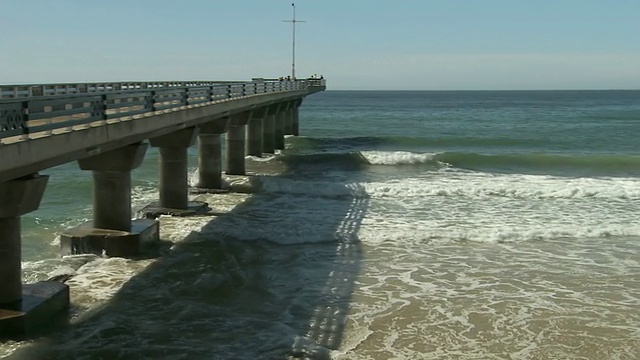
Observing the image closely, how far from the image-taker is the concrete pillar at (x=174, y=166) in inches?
863

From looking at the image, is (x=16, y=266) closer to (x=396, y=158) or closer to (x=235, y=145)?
(x=235, y=145)

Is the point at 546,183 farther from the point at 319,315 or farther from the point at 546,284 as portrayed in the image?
the point at 319,315

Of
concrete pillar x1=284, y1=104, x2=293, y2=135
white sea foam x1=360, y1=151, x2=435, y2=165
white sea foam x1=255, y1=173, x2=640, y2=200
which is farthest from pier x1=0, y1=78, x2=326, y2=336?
concrete pillar x1=284, y1=104, x2=293, y2=135

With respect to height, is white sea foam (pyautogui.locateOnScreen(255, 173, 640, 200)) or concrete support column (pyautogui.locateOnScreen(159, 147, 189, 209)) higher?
concrete support column (pyautogui.locateOnScreen(159, 147, 189, 209))

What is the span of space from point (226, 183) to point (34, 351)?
18523 millimetres

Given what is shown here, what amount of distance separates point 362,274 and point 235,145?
17.0 meters

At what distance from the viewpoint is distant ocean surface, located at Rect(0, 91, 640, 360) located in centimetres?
1163

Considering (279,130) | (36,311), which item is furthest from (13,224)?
(279,130)

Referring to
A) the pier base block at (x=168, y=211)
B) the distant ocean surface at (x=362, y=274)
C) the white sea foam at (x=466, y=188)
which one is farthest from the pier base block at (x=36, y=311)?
the white sea foam at (x=466, y=188)

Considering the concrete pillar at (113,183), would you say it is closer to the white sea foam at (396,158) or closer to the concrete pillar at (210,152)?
the concrete pillar at (210,152)

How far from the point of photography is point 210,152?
2758 cm

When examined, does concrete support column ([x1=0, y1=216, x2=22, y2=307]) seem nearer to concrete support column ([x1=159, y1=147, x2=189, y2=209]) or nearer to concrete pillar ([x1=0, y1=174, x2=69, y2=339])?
concrete pillar ([x1=0, y1=174, x2=69, y2=339])

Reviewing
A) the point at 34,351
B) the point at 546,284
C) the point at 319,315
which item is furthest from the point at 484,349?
the point at 34,351

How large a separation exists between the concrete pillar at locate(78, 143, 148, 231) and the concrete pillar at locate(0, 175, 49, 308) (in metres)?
4.74
